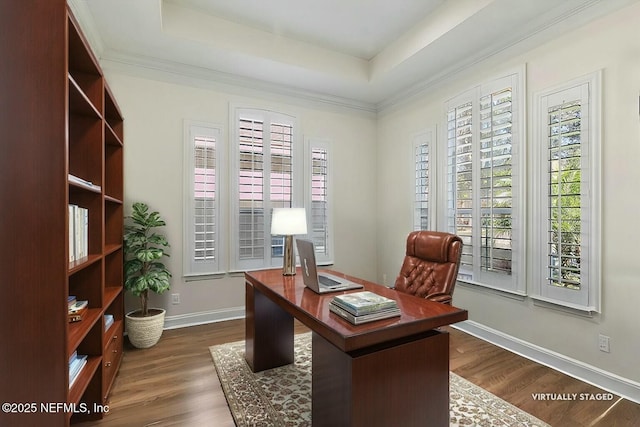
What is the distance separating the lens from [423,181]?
388 centimetres

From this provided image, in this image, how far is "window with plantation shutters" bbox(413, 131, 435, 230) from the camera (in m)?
3.76

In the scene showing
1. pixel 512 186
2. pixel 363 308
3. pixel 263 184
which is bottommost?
pixel 363 308

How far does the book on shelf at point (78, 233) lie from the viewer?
1659mm

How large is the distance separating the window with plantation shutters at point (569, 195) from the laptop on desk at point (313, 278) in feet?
5.51

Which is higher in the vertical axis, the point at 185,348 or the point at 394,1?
the point at 394,1

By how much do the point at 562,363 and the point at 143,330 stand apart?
353 centimetres

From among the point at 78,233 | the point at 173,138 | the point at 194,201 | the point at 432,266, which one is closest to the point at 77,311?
the point at 78,233

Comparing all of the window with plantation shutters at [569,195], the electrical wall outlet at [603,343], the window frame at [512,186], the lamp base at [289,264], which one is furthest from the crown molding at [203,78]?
the electrical wall outlet at [603,343]

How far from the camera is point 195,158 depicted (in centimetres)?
350

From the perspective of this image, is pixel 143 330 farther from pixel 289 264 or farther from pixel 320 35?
pixel 320 35

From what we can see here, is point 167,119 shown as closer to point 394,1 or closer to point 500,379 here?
point 394,1

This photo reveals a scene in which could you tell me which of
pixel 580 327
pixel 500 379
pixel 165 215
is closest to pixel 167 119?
pixel 165 215

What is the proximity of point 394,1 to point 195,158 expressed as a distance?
2538 millimetres

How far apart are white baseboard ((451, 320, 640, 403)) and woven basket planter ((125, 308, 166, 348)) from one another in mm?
3082
